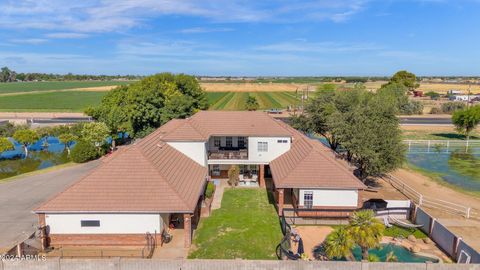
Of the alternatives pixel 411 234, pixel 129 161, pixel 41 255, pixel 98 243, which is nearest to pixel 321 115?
pixel 411 234

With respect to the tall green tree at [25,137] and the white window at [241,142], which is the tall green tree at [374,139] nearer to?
the white window at [241,142]

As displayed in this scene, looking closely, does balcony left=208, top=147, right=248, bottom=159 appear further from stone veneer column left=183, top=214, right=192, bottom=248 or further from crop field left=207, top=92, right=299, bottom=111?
crop field left=207, top=92, right=299, bottom=111

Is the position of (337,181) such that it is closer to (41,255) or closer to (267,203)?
(267,203)

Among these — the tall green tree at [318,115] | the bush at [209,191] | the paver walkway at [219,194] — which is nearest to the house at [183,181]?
the bush at [209,191]

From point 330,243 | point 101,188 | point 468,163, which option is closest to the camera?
point 330,243

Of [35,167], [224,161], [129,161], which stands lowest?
[35,167]

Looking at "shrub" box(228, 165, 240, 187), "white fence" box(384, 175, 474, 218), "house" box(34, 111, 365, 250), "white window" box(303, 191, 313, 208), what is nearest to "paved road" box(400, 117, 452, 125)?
"white fence" box(384, 175, 474, 218)

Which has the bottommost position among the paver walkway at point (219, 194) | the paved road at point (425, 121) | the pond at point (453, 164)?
the paver walkway at point (219, 194)
